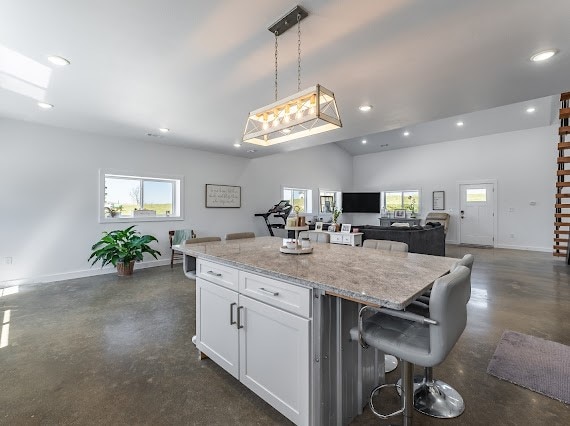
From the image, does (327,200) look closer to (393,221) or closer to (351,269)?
(393,221)

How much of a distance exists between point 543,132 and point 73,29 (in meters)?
9.60

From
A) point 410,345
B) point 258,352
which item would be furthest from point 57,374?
point 410,345

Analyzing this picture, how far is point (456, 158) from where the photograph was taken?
8.32 meters

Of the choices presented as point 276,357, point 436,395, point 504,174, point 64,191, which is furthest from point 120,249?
point 504,174

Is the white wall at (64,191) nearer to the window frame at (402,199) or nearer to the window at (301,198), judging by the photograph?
the window at (301,198)

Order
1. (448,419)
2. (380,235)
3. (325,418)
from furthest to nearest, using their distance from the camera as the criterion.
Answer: (380,235), (448,419), (325,418)

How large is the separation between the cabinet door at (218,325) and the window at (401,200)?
8688 millimetres

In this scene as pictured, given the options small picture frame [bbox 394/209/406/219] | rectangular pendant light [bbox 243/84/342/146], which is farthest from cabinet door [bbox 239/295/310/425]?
small picture frame [bbox 394/209/406/219]

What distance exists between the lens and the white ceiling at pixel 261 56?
68.9 inches

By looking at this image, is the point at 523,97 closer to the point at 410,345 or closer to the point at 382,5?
the point at 382,5

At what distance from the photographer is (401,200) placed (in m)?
9.62

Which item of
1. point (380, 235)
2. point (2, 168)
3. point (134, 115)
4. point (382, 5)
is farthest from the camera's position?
point (380, 235)

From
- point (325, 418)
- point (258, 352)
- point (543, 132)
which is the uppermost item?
point (543, 132)

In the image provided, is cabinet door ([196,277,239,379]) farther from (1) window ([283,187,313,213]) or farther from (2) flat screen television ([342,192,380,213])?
(2) flat screen television ([342,192,380,213])
